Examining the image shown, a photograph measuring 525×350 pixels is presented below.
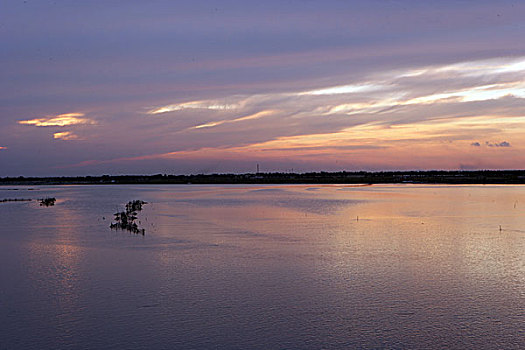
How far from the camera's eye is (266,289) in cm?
1023

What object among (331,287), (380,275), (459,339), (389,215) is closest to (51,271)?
(331,287)

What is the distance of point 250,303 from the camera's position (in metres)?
9.24

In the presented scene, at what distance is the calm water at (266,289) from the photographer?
24.9 feet

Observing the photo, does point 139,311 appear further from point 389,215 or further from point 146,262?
point 389,215

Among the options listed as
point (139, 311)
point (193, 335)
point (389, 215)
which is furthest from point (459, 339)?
point (389, 215)

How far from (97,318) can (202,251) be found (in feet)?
20.7

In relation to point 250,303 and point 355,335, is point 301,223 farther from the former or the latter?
point 355,335

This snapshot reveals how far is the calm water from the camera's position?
759 centimetres

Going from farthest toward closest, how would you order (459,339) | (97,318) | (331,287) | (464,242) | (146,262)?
(464,242) < (146,262) < (331,287) < (97,318) < (459,339)

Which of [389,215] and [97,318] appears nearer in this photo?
[97,318]

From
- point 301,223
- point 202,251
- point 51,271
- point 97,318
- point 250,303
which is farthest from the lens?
point 301,223

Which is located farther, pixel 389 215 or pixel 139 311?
pixel 389 215

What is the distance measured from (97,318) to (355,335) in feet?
14.2

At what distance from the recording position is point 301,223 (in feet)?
72.0
